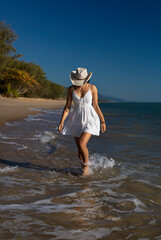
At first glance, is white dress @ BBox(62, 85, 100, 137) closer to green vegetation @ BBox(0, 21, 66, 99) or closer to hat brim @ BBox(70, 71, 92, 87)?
hat brim @ BBox(70, 71, 92, 87)

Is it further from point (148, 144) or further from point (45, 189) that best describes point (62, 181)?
point (148, 144)

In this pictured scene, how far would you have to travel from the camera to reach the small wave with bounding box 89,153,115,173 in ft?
17.1

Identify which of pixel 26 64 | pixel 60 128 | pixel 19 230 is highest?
pixel 26 64

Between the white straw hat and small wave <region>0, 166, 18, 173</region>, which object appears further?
small wave <region>0, 166, 18, 173</region>

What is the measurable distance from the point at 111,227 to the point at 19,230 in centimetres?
98

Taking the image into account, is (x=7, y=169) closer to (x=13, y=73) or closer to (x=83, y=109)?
(x=83, y=109)

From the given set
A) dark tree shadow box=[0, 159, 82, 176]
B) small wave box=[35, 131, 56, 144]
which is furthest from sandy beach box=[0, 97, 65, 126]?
dark tree shadow box=[0, 159, 82, 176]

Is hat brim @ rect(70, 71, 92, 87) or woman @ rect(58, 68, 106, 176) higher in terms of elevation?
hat brim @ rect(70, 71, 92, 87)

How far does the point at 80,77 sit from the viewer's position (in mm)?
4348

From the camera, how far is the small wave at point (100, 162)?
5.20 metres

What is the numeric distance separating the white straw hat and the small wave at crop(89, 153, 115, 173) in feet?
5.86

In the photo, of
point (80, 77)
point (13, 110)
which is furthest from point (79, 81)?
point (13, 110)

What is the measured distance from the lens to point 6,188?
12.0 ft

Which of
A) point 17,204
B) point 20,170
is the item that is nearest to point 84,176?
point 20,170
